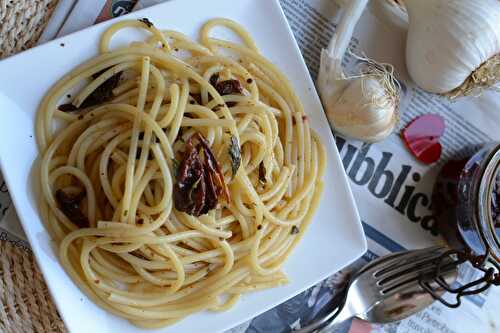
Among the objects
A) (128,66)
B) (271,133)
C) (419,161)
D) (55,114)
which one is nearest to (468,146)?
(419,161)

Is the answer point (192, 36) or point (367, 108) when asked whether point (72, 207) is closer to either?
point (192, 36)

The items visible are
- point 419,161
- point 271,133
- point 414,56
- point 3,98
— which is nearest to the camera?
point 3,98

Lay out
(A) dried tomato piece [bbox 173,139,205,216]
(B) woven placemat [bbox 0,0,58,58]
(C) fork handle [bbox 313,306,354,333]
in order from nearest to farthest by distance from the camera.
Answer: (A) dried tomato piece [bbox 173,139,205,216], (B) woven placemat [bbox 0,0,58,58], (C) fork handle [bbox 313,306,354,333]

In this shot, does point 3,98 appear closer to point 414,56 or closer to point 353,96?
point 353,96

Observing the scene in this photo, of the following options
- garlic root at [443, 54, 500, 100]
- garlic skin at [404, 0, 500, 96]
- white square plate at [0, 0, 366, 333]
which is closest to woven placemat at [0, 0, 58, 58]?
white square plate at [0, 0, 366, 333]

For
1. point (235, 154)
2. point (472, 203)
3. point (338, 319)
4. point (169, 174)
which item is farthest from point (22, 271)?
point (472, 203)

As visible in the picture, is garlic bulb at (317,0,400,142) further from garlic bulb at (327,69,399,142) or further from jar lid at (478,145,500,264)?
jar lid at (478,145,500,264)
